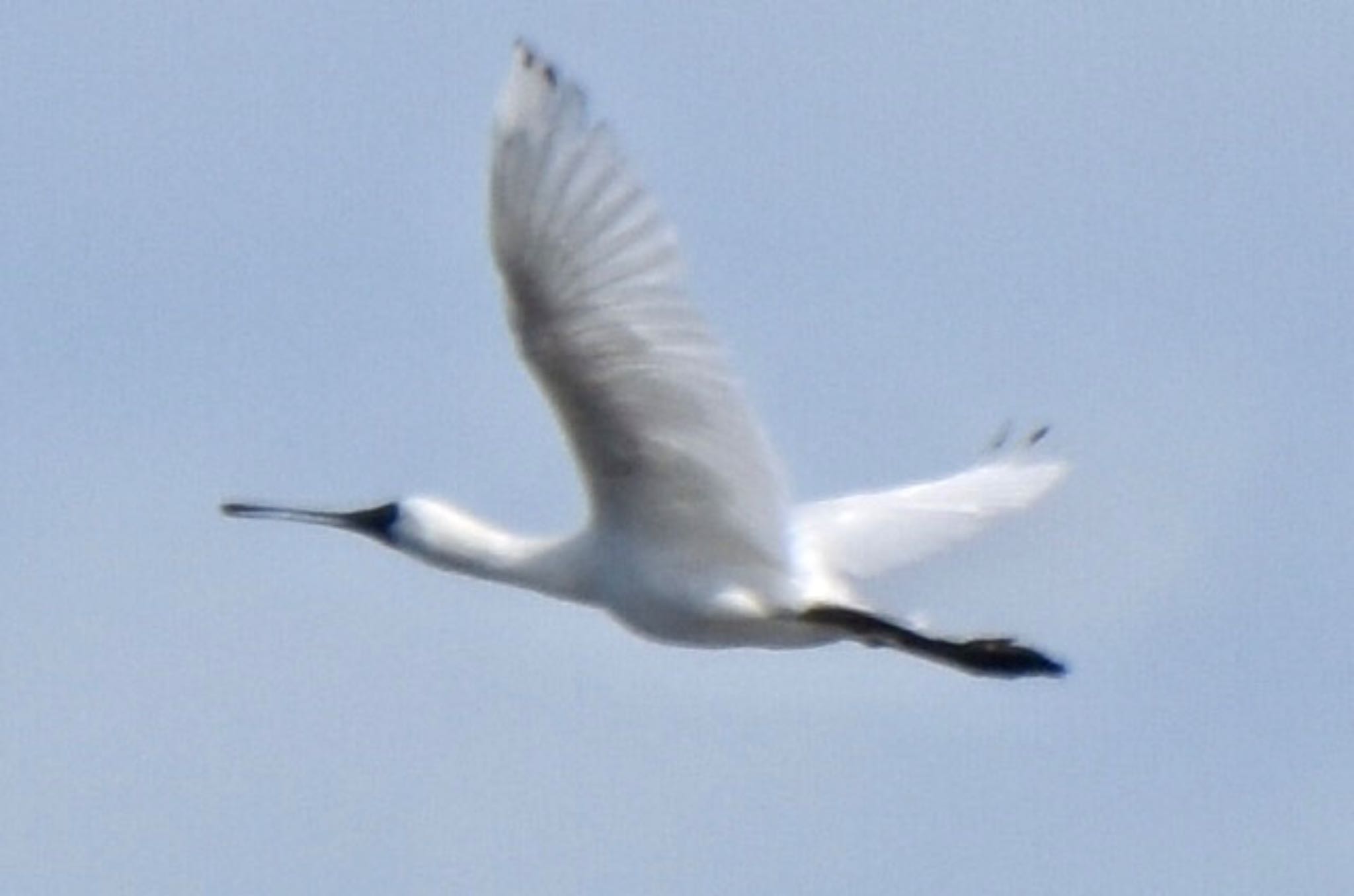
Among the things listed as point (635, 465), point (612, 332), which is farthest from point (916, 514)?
point (612, 332)

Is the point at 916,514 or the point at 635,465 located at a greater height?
the point at 916,514

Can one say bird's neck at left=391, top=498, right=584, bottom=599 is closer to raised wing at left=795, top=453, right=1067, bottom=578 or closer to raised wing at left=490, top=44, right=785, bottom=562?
raised wing at left=490, top=44, right=785, bottom=562

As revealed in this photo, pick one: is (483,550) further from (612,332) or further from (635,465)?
(612,332)

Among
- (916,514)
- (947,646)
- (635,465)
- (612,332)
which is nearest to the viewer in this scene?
(612,332)

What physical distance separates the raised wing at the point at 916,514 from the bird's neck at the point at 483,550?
130 centimetres

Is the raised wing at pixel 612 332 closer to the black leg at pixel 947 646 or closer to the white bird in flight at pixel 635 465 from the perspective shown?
the white bird in flight at pixel 635 465

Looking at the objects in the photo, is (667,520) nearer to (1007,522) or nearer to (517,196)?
(517,196)

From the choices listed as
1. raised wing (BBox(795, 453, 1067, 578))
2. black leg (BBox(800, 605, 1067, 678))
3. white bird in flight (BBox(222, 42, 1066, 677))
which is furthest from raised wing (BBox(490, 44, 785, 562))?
raised wing (BBox(795, 453, 1067, 578))

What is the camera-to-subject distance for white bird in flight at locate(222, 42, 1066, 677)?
957 inches

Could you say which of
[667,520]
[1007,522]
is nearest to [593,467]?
[667,520]

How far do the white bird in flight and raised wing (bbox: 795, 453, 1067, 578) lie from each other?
31 millimetres

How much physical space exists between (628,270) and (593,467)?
1.27m

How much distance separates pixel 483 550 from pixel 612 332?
1971 millimetres

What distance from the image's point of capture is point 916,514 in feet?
93.9
